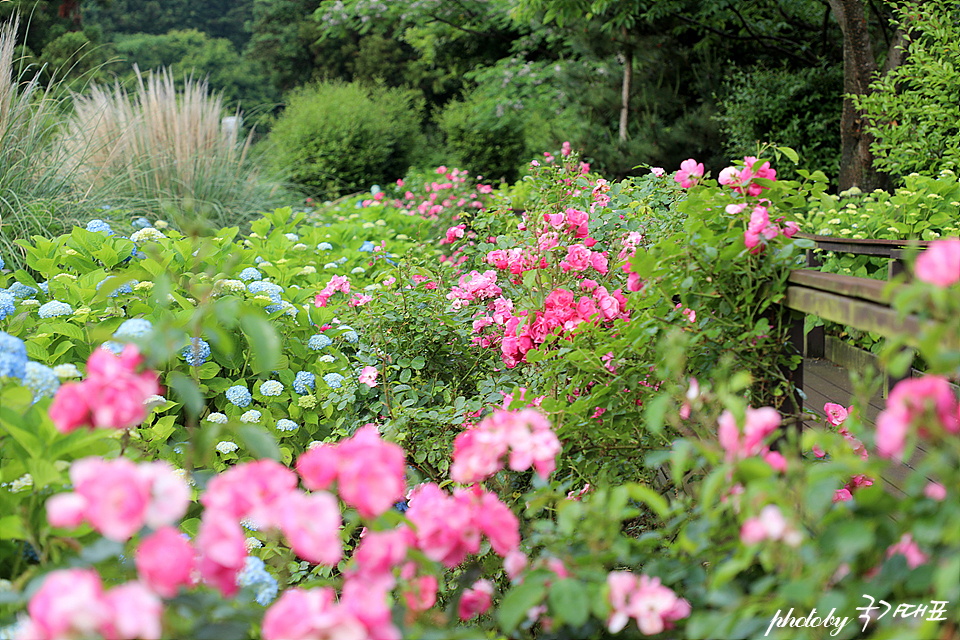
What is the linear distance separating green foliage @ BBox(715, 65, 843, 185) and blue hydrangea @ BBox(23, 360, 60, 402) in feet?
20.7

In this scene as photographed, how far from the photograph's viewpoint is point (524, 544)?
108 centimetres

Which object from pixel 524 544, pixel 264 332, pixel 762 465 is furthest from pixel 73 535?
pixel 762 465

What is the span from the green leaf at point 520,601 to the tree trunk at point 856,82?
523cm

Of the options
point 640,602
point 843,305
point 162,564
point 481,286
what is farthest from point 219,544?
point 481,286

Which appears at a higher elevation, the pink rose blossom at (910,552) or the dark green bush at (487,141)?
the pink rose blossom at (910,552)

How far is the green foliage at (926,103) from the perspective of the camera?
136 inches

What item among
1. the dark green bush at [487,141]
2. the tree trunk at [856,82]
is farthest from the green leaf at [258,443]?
the dark green bush at [487,141]

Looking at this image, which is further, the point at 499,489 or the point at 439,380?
the point at 439,380

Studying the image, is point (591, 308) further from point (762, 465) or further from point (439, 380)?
Answer: point (762, 465)

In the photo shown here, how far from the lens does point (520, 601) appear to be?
0.70 meters

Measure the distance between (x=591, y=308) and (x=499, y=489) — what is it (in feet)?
1.47

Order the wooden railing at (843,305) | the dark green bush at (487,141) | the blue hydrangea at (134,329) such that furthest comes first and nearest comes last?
the dark green bush at (487,141) < the blue hydrangea at (134,329) < the wooden railing at (843,305)

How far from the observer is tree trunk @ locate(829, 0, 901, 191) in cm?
489

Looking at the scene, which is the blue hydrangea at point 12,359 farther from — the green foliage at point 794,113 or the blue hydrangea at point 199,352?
the green foliage at point 794,113
